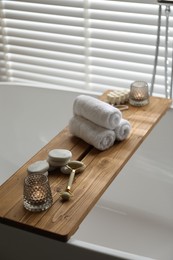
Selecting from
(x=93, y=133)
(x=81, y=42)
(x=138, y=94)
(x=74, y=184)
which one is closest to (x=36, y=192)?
(x=74, y=184)

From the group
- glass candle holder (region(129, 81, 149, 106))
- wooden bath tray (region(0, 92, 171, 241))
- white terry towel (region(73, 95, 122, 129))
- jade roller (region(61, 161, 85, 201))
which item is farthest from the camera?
glass candle holder (region(129, 81, 149, 106))

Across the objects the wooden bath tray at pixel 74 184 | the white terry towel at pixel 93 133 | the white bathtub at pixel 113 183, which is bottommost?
the white bathtub at pixel 113 183

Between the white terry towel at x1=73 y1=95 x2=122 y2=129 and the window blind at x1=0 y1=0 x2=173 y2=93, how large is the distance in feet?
2.68

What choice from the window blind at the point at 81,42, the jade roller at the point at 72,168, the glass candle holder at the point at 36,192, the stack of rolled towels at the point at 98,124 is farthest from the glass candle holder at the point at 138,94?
the glass candle holder at the point at 36,192

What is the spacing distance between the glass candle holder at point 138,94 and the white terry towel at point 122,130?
1.00 feet

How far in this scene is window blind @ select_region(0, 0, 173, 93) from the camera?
2.65 m

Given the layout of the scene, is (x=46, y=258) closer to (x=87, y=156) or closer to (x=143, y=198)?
(x=87, y=156)

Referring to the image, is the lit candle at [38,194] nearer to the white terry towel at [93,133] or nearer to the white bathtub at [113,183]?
the white bathtub at [113,183]

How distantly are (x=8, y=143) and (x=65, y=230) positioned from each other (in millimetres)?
1236

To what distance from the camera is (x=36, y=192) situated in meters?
1.54

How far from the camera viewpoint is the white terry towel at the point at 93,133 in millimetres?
1878

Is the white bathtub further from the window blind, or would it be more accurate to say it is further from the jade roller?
the window blind

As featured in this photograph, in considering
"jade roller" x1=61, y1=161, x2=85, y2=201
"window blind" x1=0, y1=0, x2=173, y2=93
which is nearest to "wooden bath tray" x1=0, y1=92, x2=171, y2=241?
"jade roller" x1=61, y1=161, x2=85, y2=201

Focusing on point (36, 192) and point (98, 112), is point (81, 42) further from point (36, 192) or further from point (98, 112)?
point (36, 192)
